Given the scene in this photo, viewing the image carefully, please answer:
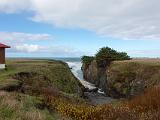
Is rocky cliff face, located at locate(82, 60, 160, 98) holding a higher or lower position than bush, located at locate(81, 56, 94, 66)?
lower

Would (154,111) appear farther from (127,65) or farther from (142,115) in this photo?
(127,65)

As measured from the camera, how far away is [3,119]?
10.9 metres

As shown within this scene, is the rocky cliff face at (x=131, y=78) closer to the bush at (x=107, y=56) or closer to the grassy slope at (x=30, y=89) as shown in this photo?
the grassy slope at (x=30, y=89)

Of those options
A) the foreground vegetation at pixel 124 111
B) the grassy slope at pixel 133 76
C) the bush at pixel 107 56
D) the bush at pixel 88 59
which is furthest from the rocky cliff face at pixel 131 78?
the foreground vegetation at pixel 124 111

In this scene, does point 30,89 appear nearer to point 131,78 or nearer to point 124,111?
point 124,111

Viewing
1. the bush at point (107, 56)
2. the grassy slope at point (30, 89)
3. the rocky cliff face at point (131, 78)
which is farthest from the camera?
the bush at point (107, 56)

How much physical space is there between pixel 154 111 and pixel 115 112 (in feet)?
5.55

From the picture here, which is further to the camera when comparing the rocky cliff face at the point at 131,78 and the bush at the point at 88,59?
the bush at the point at 88,59

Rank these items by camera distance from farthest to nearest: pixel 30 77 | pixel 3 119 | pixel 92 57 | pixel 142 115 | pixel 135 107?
1. pixel 92 57
2. pixel 30 77
3. pixel 135 107
4. pixel 142 115
5. pixel 3 119

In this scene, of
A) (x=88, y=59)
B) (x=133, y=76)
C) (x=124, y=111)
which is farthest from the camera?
(x=88, y=59)

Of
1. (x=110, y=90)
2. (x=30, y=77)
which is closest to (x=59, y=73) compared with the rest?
(x=30, y=77)

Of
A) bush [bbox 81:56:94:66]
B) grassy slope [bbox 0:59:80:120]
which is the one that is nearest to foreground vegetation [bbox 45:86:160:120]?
grassy slope [bbox 0:59:80:120]

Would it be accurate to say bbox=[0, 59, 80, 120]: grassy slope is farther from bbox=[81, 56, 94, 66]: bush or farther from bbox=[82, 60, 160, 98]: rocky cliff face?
bbox=[81, 56, 94, 66]: bush

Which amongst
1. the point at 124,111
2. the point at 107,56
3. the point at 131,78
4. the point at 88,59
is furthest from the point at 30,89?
the point at 88,59
